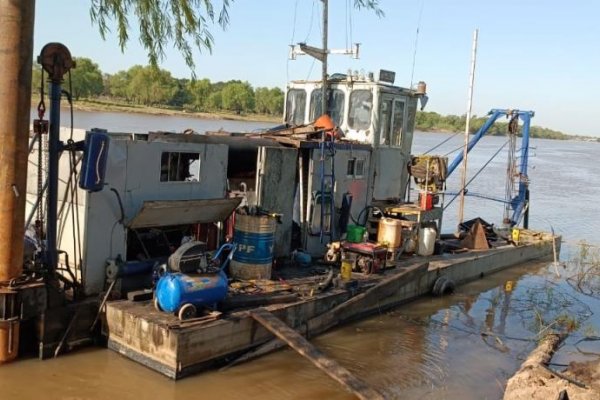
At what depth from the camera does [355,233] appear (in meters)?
11.0

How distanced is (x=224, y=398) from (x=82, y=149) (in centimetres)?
325

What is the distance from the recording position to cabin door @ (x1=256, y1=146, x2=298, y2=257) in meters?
9.57

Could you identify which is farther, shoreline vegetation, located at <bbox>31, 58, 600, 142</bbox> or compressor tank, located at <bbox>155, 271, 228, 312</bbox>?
shoreline vegetation, located at <bbox>31, 58, 600, 142</bbox>

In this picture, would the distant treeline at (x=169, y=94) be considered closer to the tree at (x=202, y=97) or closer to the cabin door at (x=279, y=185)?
the tree at (x=202, y=97)

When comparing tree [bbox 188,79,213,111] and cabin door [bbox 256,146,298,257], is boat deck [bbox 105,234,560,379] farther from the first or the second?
tree [bbox 188,79,213,111]

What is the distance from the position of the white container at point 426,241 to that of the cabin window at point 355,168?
6.43ft

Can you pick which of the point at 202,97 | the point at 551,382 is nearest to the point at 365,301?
the point at 551,382

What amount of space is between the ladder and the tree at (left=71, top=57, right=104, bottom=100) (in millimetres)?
47891

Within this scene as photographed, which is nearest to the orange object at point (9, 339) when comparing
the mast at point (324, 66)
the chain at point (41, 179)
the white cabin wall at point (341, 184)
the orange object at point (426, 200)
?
A: the chain at point (41, 179)

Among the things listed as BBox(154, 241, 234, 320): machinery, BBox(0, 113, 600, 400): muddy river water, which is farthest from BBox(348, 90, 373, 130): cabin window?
BBox(154, 241, 234, 320): machinery

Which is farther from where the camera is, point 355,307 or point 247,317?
point 355,307

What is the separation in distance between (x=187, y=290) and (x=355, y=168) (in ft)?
17.3

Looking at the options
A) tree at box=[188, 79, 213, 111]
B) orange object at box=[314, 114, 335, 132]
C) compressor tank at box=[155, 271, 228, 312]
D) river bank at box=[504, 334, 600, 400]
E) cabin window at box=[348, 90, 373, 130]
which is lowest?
river bank at box=[504, 334, 600, 400]

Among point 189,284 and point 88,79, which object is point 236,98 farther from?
point 189,284
